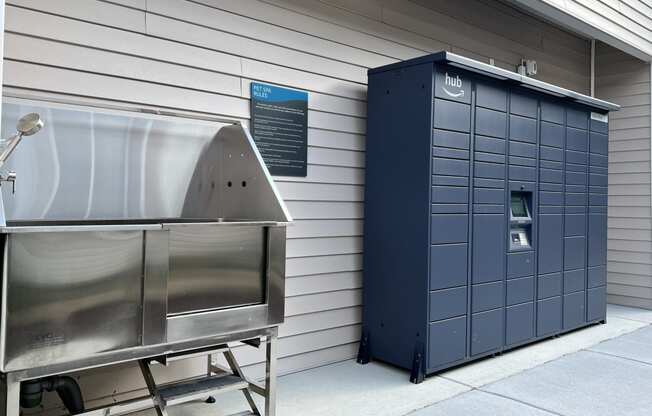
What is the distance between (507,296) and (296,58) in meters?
2.43

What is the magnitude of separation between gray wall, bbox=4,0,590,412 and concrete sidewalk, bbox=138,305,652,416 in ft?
1.03

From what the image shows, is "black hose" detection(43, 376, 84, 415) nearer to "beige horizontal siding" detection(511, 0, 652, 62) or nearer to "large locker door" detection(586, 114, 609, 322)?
"beige horizontal siding" detection(511, 0, 652, 62)

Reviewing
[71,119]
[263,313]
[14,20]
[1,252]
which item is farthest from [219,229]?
[14,20]

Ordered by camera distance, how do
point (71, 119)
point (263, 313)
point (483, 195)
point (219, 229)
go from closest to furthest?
point (219, 229) < point (263, 313) < point (71, 119) < point (483, 195)

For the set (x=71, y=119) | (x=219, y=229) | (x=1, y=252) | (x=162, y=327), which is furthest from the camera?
(x=71, y=119)

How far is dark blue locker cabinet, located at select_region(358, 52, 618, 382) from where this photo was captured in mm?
3771

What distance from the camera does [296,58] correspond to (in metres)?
3.87

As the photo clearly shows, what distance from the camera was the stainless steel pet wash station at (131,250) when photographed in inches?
79.6

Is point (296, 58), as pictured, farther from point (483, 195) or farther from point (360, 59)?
point (483, 195)

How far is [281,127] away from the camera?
376cm

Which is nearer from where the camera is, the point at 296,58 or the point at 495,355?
the point at 296,58

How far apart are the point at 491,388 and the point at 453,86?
2053 mm

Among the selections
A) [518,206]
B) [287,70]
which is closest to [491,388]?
[518,206]

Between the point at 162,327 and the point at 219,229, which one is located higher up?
the point at 219,229
